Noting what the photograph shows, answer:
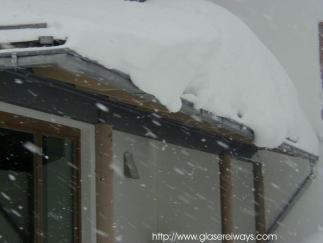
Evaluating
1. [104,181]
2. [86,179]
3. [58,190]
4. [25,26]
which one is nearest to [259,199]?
[86,179]

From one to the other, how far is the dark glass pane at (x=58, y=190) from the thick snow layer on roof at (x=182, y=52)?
1436 millimetres

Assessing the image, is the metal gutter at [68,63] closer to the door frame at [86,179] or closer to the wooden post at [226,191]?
the door frame at [86,179]

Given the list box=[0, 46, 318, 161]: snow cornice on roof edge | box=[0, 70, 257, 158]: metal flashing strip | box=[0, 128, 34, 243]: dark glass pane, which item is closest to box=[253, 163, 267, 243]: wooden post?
box=[0, 70, 257, 158]: metal flashing strip

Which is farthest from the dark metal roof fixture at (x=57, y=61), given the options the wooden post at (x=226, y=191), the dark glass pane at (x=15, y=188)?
the wooden post at (x=226, y=191)

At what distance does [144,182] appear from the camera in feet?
26.8

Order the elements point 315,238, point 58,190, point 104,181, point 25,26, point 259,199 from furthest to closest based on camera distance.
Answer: point 259,199 → point 315,238 → point 58,190 → point 104,181 → point 25,26

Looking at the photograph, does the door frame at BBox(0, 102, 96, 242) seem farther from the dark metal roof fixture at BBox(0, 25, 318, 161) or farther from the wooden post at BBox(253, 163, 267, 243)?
the wooden post at BBox(253, 163, 267, 243)

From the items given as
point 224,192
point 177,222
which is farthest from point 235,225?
point 224,192

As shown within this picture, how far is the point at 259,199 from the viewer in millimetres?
9391

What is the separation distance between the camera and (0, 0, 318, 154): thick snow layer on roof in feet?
12.1

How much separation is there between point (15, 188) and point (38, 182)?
20 cm

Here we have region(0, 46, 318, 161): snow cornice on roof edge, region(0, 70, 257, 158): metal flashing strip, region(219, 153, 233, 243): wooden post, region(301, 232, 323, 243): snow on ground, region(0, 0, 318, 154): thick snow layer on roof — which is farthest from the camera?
region(301, 232, 323, 243): snow on ground

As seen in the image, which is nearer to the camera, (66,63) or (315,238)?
(66,63)

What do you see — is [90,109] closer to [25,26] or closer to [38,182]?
[38,182]
